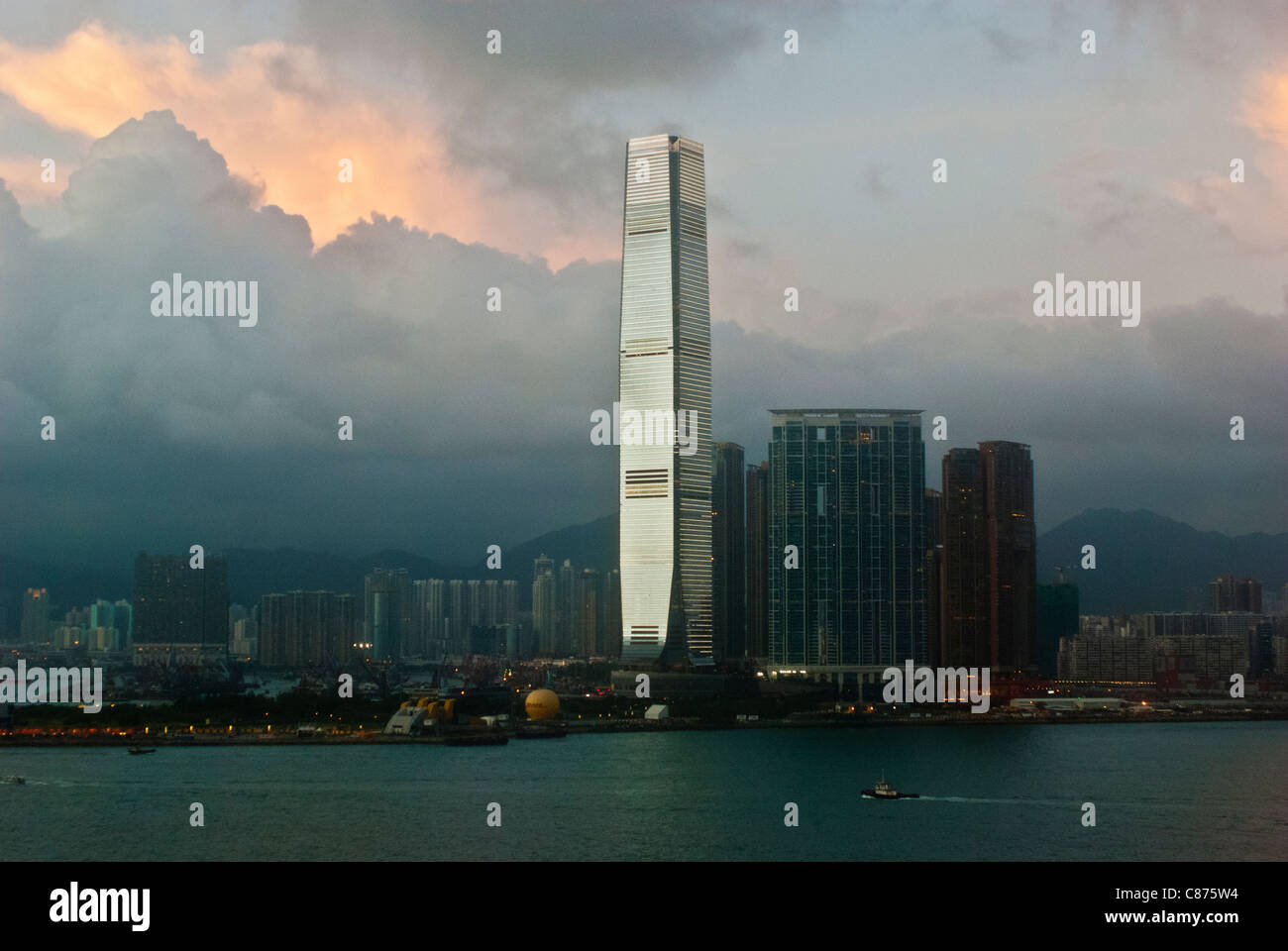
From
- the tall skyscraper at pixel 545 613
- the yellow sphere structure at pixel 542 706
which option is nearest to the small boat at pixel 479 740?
the yellow sphere structure at pixel 542 706

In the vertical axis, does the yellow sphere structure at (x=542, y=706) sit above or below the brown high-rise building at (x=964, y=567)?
below

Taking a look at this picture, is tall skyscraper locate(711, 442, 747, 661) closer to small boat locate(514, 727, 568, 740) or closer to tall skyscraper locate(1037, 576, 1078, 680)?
tall skyscraper locate(1037, 576, 1078, 680)

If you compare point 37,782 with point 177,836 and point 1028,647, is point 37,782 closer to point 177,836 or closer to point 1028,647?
point 177,836

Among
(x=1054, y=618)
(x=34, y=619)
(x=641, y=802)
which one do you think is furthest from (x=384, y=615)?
(x=641, y=802)

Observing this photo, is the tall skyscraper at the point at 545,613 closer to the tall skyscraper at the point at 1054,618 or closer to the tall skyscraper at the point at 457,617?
the tall skyscraper at the point at 457,617
